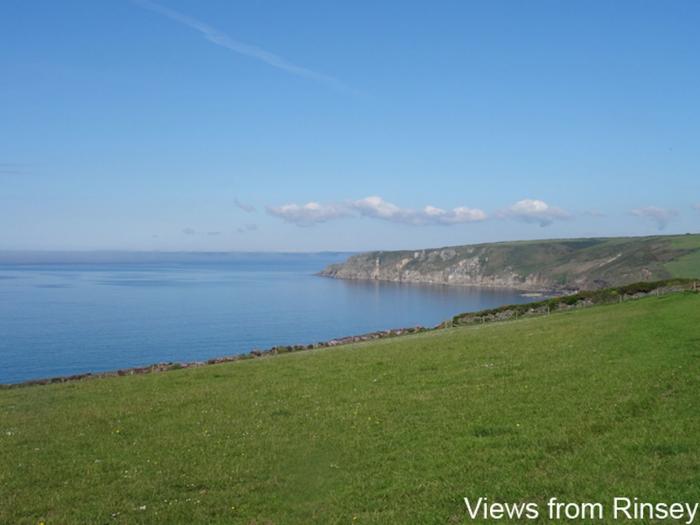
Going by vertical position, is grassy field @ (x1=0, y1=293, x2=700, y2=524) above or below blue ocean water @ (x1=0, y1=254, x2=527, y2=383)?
above

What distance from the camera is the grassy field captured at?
38.2 ft

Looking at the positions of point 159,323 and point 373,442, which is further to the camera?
point 159,323

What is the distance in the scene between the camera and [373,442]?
1557cm

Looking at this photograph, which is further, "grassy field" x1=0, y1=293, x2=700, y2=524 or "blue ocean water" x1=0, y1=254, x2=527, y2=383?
"blue ocean water" x1=0, y1=254, x2=527, y2=383

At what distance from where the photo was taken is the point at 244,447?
1623 cm

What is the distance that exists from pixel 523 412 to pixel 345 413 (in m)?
5.70

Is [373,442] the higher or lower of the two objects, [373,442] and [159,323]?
the higher

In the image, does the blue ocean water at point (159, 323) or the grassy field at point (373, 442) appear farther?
the blue ocean water at point (159, 323)

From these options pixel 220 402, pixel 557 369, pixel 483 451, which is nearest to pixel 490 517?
pixel 483 451

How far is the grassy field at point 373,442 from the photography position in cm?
1165

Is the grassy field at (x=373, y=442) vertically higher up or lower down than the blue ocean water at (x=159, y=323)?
higher up

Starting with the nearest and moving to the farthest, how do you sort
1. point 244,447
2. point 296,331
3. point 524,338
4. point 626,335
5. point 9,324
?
1. point 244,447
2. point 626,335
3. point 524,338
4. point 9,324
5. point 296,331

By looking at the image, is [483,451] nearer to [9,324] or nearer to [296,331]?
[296,331]

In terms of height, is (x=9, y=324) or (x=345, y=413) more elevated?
(x=345, y=413)
